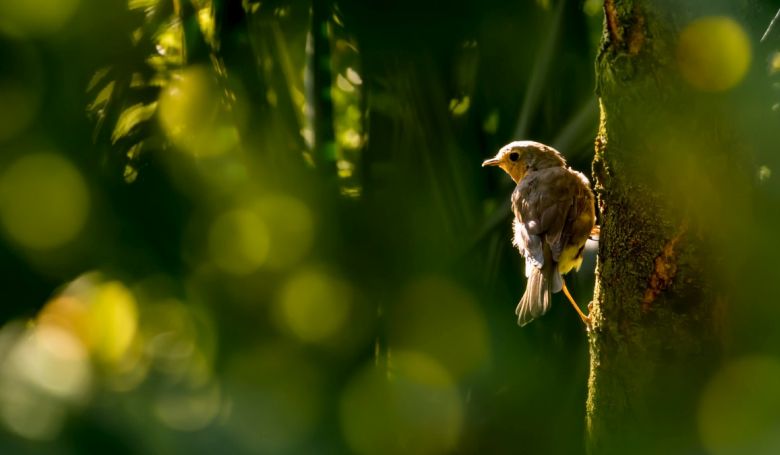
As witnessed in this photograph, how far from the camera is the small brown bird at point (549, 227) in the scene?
2.29 metres

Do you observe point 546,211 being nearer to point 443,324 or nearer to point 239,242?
point 443,324

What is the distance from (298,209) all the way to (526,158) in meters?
0.78

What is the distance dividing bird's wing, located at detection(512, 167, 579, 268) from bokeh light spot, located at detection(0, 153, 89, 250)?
134 centimetres

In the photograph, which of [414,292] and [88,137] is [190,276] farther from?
[414,292]

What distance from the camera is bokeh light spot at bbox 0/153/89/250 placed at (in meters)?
2.59

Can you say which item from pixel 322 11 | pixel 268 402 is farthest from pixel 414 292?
pixel 322 11

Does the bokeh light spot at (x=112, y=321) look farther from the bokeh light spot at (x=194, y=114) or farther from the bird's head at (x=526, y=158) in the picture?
the bird's head at (x=526, y=158)

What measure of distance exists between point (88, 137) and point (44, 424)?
94cm

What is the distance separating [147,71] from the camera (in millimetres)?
2826

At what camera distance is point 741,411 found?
5.37 ft

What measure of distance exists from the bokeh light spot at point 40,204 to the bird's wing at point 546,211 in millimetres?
1340

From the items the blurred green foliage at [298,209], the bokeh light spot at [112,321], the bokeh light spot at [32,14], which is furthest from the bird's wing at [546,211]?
the bokeh light spot at [32,14]

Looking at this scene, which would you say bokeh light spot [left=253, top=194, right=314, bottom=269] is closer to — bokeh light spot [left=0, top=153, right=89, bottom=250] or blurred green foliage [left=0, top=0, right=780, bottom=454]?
blurred green foliage [left=0, top=0, right=780, bottom=454]

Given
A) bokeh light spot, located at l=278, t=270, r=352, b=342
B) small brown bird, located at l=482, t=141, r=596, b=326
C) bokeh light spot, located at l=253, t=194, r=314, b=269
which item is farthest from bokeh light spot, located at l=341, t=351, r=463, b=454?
small brown bird, located at l=482, t=141, r=596, b=326
